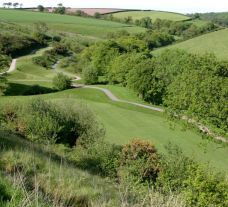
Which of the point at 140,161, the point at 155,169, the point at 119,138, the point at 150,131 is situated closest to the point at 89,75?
the point at 150,131

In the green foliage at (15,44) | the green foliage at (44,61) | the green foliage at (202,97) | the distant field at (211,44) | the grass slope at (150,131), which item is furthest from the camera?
the distant field at (211,44)

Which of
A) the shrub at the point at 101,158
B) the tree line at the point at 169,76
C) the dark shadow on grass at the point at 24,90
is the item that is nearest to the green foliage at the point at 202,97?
the tree line at the point at 169,76

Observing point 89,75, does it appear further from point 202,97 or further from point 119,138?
point 202,97

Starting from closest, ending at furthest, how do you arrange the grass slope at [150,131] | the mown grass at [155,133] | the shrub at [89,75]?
1. the mown grass at [155,133]
2. the grass slope at [150,131]
3. the shrub at [89,75]

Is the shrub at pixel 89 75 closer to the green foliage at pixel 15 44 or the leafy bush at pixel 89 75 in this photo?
the leafy bush at pixel 89 75

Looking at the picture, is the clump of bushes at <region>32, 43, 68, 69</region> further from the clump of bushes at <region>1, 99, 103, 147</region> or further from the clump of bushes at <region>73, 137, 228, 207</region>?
the clump of bushes at <region>73, 137, 228, 207</region>

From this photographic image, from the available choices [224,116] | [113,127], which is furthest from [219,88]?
[113,127]

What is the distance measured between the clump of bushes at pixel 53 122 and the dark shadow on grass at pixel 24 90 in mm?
43364

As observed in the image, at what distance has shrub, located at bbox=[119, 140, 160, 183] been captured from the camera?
93.4ft

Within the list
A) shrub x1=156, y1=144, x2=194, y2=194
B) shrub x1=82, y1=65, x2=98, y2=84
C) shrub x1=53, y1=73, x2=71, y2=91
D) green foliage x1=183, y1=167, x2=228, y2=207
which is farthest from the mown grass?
shrub x1=82, y1=65, x2=98, y2=84

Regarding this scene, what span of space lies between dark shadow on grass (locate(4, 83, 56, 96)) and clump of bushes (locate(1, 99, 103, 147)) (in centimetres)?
4336

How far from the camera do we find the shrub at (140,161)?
1120 inches

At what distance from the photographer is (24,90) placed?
86.8m

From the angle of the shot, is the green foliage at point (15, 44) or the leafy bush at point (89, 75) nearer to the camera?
the leafy bush at point (89, 75)
